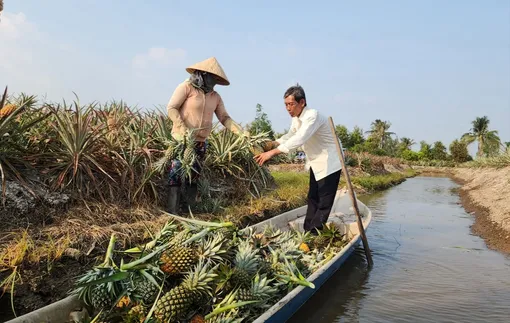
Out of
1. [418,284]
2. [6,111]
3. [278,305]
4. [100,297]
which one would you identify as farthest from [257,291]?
[6,111]

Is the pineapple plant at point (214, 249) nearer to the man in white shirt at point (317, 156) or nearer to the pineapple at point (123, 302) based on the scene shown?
the pineapple at point (123, 302)

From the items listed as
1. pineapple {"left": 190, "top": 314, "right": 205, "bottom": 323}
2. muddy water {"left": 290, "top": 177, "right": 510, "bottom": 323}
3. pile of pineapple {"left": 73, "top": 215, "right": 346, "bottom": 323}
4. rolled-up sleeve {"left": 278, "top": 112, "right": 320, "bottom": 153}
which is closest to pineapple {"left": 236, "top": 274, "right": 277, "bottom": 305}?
pile of pineapple {"left": 73, "top": 215, "right": 346, "bottom": 323}

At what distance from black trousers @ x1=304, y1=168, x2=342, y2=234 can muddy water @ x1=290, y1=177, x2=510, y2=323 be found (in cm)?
71

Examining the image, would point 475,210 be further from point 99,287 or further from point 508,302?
point 99,287

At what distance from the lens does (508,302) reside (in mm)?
4262

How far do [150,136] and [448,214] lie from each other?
856 cm

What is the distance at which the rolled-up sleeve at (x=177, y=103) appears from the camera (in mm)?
4918

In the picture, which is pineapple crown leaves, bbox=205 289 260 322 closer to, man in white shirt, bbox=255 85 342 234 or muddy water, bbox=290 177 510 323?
muddy water, bbox=290 177 510 323

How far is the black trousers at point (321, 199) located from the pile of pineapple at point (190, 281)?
1877mm

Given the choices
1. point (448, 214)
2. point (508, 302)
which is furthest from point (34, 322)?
point (448, 214)

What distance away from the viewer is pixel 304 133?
462cm

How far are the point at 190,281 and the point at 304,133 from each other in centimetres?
247

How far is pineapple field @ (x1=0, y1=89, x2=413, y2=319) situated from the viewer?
127 inches

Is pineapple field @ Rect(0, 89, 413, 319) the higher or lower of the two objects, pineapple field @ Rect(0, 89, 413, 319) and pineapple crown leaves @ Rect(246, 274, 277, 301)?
the higher
